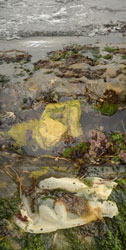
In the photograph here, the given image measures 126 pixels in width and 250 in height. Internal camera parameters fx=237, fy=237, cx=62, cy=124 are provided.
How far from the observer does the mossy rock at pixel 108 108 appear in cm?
267

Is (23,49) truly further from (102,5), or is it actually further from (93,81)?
(102,5)

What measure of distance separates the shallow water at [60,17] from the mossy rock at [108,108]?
5.23ft

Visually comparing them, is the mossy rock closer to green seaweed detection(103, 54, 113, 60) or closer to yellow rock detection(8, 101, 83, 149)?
yellow rock detection(8, 101, 83, 149)

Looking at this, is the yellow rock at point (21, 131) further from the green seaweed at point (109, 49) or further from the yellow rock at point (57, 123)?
the green seaweed at point (109, 49)

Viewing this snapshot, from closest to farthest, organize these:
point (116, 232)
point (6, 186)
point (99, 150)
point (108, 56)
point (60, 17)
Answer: point (116, 232), point (6, 186), point (99, 150), point (108, 56), point (60, 17)

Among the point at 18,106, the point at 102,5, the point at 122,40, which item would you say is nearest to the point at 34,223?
the point at 18,106

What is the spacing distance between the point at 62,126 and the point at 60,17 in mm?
2423

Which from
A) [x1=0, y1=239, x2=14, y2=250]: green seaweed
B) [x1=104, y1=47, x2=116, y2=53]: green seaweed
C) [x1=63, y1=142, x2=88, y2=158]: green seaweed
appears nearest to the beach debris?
[x1=0, y1=239, x2=14, y2=250]: green seaweed

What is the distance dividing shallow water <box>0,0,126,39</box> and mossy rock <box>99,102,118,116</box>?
1.59 m

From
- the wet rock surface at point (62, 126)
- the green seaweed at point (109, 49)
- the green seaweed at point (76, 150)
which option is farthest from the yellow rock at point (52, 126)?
the green seaweed at point (109, 49)

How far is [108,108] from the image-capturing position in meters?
2.67

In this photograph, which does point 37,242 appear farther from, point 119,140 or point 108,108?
point 108,108

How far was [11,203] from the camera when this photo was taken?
2150 mm

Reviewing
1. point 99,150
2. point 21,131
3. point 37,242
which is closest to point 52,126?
point 21,131
